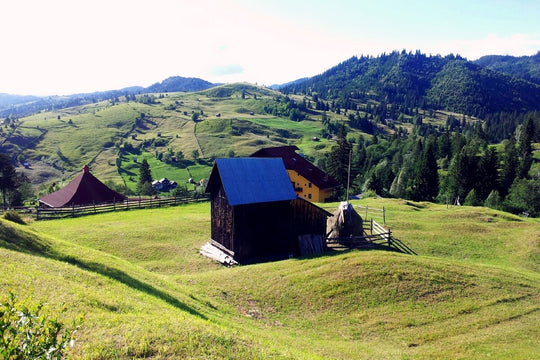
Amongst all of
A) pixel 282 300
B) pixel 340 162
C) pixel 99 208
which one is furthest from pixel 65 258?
pixel 340 162

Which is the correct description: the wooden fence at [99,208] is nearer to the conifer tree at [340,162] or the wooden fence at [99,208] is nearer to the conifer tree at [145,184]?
the conifer tree at [145,184]

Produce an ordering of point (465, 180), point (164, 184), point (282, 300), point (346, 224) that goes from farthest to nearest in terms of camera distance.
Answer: point (164, 184), point (465, 180), point (346, 224), point (282, 300)

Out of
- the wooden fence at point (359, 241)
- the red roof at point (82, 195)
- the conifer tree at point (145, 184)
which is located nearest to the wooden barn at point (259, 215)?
the wooden fence at point (359, 241)

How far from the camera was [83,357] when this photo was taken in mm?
7934

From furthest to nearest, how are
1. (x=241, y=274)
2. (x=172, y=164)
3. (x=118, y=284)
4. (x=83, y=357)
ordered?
1. (x=172, y=164)
2. (x=241, y=274)
3. (x=118, y=284)
4. (x=83, y=357)

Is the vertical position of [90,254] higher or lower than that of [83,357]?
lower

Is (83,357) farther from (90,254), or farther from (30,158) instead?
(30,158)

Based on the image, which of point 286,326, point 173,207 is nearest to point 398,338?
point 286,326

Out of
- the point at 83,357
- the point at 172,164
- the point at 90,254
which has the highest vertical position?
the point at 83,357

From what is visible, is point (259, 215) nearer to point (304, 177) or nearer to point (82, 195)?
point (304, 177)

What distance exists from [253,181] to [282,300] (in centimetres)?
1165

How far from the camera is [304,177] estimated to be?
64.9 m

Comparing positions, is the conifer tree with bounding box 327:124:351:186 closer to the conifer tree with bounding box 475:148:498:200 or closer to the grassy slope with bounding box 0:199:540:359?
the conifer tree with bounding box 475:148:498:200

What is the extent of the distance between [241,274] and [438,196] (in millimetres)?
73150
